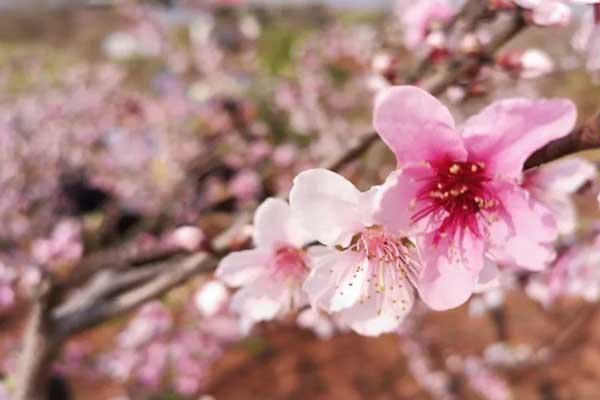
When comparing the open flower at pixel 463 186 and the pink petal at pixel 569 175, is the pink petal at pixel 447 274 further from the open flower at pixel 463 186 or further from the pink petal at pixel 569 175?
the pink petal at pixel 569 175

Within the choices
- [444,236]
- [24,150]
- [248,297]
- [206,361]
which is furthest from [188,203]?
[444,236]

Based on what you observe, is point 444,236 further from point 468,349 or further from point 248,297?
point 468,349

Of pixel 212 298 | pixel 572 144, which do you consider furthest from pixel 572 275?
pixel 572 144

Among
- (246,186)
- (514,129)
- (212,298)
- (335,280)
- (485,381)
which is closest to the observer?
(514,129)

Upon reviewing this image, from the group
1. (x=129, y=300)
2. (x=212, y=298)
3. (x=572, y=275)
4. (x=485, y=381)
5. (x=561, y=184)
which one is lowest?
(x=485, y=381)

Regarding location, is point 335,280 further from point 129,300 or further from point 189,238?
point 129,300

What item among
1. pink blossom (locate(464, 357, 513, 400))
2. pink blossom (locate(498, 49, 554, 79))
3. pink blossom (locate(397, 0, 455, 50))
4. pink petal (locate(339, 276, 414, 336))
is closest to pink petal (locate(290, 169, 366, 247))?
pink petal (locate(339, 276, 414, 336))

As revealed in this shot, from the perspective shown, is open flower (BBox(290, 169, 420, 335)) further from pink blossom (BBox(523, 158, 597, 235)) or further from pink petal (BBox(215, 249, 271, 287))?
pink blossom (BBox(523, 158, 597, 235))
